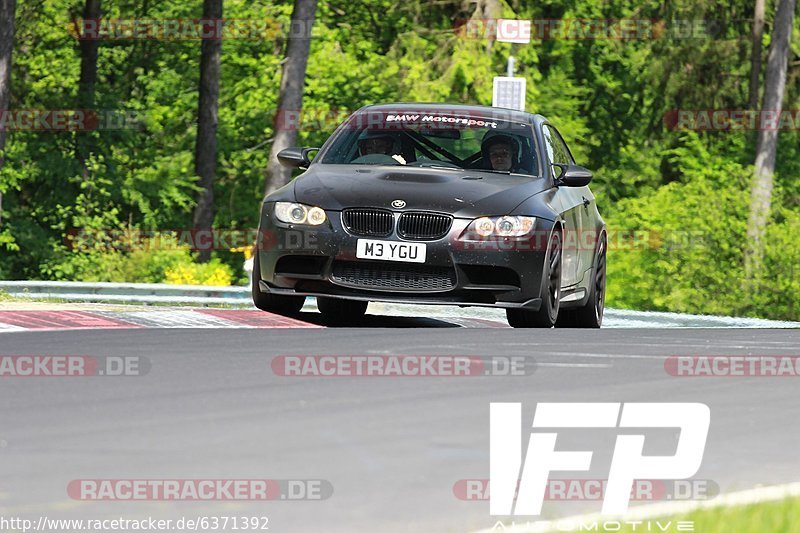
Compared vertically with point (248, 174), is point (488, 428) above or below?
above

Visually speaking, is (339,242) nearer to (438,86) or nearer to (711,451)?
(711,451)

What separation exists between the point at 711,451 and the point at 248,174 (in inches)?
1757

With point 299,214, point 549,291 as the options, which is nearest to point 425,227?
point 299,214

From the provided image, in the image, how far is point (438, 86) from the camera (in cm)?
4500

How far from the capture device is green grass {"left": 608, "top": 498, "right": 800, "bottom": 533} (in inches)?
255

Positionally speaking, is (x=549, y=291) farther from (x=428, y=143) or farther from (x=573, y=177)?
(x=428, y=143)

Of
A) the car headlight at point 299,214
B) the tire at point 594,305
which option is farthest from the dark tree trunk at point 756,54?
the car headlight at point 299,214

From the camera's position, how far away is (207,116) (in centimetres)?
4438

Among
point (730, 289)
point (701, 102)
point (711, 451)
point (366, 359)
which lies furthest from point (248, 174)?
point (711, 451)

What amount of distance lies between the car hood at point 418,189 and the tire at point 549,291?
441 millimetres

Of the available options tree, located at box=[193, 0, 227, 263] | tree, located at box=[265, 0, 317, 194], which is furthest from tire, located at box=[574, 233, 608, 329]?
tree, located at box=[193, 0, 227, 263]

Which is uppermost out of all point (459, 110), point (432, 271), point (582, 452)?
point (459, 110)

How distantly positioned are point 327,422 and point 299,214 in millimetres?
4992

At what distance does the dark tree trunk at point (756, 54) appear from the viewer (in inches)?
1877
